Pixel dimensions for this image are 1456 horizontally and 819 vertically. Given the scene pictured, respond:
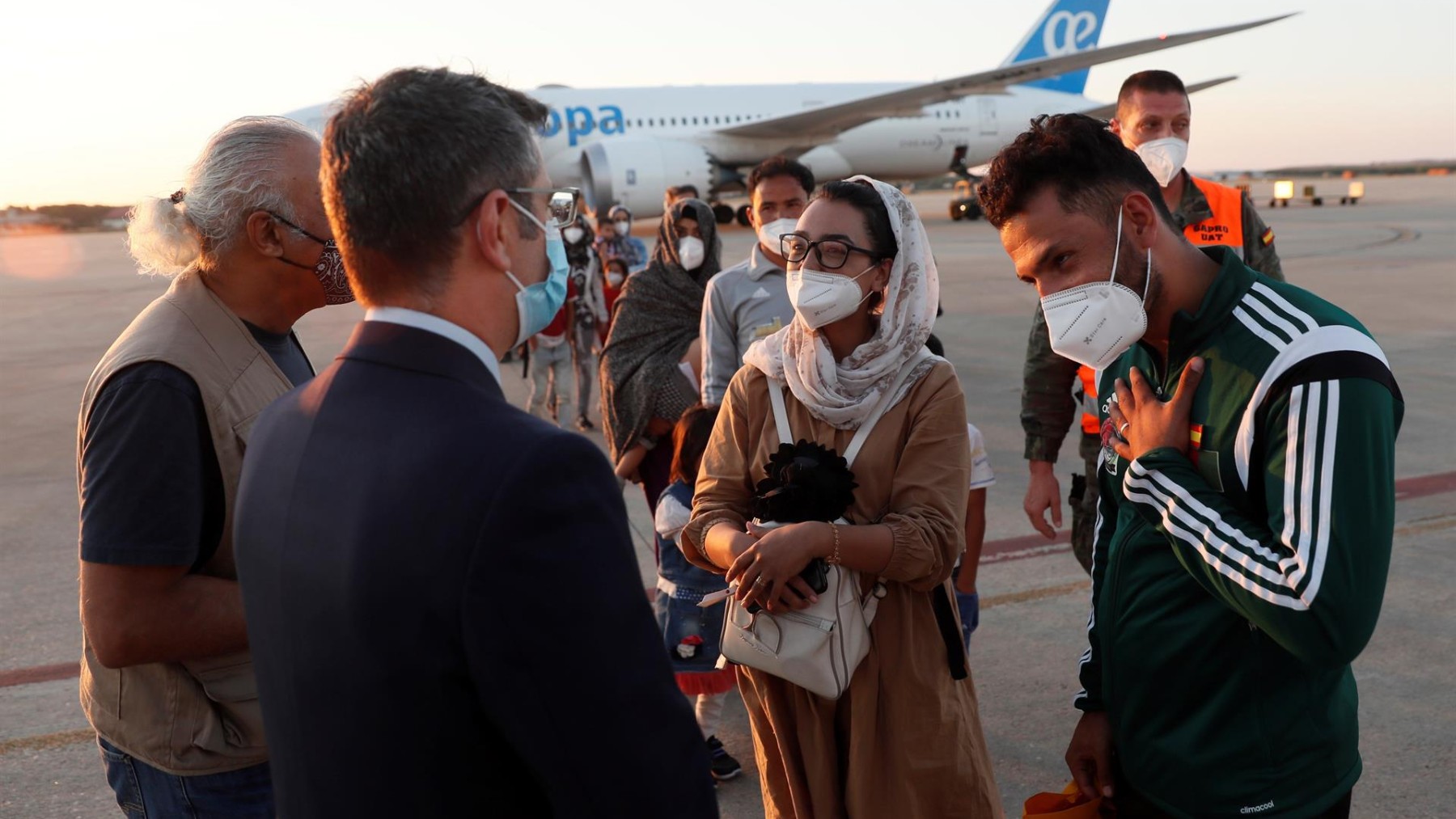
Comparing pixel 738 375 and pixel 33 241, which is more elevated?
pixel 738 375

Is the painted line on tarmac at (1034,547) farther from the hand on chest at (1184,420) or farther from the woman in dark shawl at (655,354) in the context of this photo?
the hand on chest at (1184,420)

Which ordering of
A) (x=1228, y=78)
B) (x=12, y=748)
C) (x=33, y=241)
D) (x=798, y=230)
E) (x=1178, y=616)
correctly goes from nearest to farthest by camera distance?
(x=1178, y=616) < (x=798, y=230) < (x=12, y=748) < (x=1228, y=78) < (x=33, y=241)

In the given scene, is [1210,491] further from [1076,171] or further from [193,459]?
[193,459]

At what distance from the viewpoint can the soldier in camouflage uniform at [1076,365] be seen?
349 centimetres

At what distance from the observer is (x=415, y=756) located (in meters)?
1.17

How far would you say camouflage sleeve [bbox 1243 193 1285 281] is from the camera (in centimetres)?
363

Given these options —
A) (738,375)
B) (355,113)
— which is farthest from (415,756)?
(738,375)

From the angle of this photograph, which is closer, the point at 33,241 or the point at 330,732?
the point at 330,732

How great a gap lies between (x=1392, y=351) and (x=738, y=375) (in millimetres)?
9777

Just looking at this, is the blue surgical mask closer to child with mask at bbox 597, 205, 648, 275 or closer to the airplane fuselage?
child with mask at bbox 597, 205, 648, 275

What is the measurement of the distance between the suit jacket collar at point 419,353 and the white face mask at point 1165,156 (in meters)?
3.01

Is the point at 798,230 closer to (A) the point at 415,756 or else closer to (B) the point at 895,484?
(B) the point at 895,484

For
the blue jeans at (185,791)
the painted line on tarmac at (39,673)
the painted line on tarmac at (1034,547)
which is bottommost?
the painted line on tarmac at (1034,547)

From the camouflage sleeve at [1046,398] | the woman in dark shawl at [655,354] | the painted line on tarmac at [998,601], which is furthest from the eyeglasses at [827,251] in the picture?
the painted line on tarmac at [998,601]
